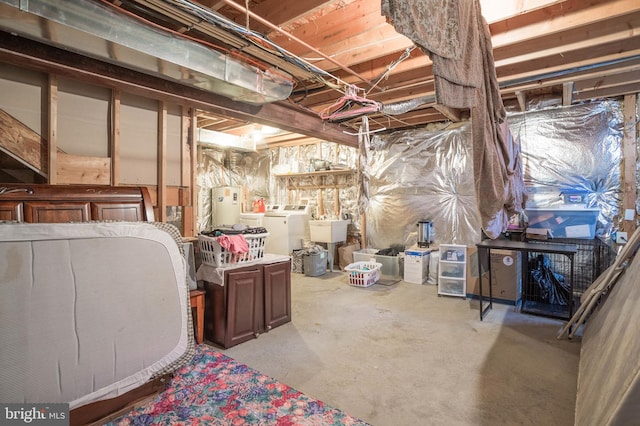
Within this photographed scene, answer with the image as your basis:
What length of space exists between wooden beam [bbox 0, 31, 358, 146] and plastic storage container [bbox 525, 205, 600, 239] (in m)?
3.05

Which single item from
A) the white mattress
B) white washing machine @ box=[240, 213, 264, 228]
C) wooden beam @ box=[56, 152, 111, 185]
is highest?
wooden beam @ box=[56, 152, 111, 185]

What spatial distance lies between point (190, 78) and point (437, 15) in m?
1.71

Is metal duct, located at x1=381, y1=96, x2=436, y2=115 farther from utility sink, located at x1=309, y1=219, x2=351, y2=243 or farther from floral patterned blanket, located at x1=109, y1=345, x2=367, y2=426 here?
floral patterned blanket, located at x1=109, y1=345, x2=367, y2=426

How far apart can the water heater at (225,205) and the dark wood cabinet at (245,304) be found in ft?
11.1

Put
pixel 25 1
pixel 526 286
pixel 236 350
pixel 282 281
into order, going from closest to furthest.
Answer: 1. pixel 25 1
2. pixel 236 350
3. pixel 282 281
4. pixel 526 286

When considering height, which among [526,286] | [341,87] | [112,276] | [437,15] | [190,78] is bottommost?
[526,286]

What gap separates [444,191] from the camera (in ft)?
15.7

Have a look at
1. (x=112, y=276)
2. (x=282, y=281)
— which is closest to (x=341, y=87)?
(x=282, y=281)

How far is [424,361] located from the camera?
2.42 metres

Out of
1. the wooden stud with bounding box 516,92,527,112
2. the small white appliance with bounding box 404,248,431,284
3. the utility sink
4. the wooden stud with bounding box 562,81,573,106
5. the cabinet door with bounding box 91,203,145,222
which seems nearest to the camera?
the cabinet door with bounding box 91,203,145,222

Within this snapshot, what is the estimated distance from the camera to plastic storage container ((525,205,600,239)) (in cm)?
354

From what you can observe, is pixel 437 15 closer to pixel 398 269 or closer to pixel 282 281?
pixel 282 281

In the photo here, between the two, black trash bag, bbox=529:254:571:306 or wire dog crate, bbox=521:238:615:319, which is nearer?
wire dog crate, bbox=521:238:615:319

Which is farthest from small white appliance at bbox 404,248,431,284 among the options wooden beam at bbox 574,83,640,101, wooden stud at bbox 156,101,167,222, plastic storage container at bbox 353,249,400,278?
wooden stud at bbox 156,101,167,222
